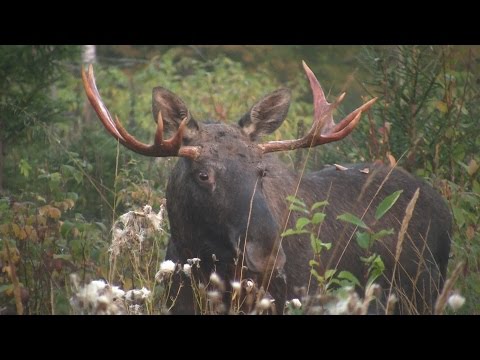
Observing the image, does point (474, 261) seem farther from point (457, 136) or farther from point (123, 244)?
point (123, 244)

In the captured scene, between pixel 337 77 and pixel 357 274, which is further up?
pixel 337 77

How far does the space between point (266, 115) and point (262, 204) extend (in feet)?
3.70

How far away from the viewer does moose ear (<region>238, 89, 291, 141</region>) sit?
7.67m

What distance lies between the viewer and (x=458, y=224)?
8875 millimetres

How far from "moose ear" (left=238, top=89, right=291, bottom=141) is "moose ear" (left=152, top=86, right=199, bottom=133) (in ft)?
1.43

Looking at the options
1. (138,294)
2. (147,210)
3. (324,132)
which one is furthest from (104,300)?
(324,132)

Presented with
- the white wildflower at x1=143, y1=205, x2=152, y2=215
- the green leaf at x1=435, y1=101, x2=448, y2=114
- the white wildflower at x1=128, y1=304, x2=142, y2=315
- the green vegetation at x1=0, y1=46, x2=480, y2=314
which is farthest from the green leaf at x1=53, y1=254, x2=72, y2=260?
the green leaf at x1=435, y1=101, x2=448, y2=114

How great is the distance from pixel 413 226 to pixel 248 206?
6.79ft

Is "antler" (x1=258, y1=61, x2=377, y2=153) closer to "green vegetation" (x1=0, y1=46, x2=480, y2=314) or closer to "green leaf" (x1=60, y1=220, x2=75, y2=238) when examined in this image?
"green vegetation" (x1=0, y1=46, x2=480, y2=314)

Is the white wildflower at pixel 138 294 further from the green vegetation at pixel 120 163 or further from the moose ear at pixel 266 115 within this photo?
the moose ear at pixel 266 115

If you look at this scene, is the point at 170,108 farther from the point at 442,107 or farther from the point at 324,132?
the point at 442,107

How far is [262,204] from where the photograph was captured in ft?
22.6
